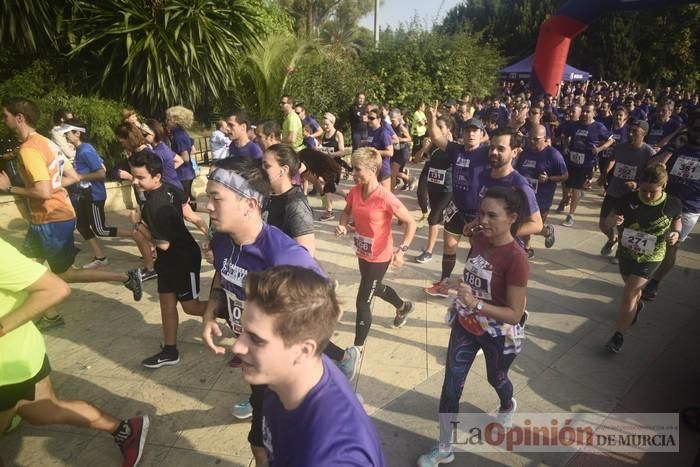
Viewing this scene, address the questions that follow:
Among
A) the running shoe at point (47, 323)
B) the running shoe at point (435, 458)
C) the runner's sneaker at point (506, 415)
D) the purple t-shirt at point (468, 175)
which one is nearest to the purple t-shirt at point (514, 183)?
the purple t-shirt at point (468, 175)

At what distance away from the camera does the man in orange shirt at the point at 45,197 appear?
380 cm

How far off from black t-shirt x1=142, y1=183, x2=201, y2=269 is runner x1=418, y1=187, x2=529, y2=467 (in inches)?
84.8

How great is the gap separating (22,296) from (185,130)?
5077 mm

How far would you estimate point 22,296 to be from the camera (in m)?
2.17

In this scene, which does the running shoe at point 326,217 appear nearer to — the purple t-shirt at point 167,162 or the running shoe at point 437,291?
the purple t-shirt at point 167,162

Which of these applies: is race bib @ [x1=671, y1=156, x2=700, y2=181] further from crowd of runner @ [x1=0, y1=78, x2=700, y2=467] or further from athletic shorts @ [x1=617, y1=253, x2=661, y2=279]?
athletic shorts @ [x1=617, y1=253, x2=661, y2=279]

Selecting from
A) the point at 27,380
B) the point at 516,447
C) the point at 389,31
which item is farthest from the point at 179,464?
the point at 389,31

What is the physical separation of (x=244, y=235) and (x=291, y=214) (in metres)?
0.79

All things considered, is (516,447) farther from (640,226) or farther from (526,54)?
(526,54)

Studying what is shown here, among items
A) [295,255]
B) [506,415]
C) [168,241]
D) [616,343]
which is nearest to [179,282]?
[168,241]

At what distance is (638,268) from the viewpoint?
3863mm

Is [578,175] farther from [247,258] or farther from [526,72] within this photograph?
[526,72]

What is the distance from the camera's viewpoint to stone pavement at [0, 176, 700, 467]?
3.05 m

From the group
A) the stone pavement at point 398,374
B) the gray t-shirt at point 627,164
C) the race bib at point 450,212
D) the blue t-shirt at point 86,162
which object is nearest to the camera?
the stone pavement at point 398,374
